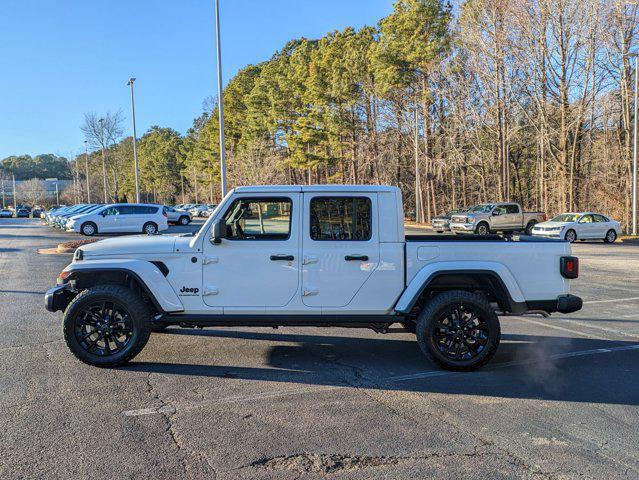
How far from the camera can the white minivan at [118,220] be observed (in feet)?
98.5

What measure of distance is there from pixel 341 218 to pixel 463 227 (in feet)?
89.0

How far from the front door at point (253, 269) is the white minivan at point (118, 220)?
82.6ft

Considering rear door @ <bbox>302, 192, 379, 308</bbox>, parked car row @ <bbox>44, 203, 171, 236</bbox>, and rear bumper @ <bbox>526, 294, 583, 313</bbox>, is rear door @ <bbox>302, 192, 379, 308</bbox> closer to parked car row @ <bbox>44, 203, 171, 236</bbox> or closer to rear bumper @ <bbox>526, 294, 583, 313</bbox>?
rear bumper @ <bbox>526, 294, 583, 313</bbox>

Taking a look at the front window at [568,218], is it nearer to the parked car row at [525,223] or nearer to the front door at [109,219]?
the parked car row at [525,223]

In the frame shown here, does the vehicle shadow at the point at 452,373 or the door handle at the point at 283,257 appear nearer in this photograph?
the vehicle shadow at the point at 452,373

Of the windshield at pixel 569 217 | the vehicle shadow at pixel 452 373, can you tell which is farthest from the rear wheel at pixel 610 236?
the vehicle shadow at pixel 452 373

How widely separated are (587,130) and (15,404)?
40.8 meters

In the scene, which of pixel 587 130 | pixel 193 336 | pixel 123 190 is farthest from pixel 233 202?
pixel 123 190

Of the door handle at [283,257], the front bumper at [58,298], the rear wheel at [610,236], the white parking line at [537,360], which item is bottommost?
the white parking line at [537,360]

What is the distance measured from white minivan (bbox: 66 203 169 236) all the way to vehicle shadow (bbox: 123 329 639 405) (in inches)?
969

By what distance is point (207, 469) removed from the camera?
12.5ft

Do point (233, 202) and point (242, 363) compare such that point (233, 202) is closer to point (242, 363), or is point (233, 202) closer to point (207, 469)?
point (242, 363)

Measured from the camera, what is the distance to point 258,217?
20.4 feet

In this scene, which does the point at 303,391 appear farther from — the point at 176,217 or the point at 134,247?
the point at 176,217
